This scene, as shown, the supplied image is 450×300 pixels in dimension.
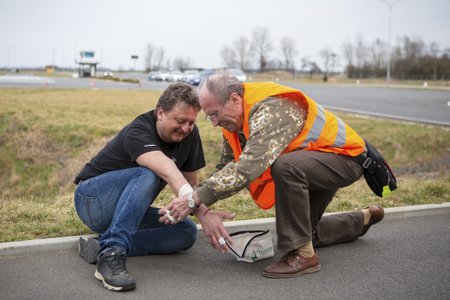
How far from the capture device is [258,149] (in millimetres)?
3576

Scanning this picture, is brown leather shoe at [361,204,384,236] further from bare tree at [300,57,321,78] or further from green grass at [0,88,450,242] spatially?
bare tree at [300,57,321,78]

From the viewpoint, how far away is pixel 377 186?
Answer: 13.8 ft

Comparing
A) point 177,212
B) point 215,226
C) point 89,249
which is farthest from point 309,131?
point 89,249

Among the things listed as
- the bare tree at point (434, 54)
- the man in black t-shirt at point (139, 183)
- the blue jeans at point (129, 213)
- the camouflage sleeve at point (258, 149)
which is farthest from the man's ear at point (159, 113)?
the bare tree at point (434, 54)

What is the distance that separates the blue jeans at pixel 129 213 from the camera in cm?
374

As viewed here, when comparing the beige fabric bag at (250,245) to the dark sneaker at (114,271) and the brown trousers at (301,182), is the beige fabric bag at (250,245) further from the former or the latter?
the dark sneaker at (114,271)

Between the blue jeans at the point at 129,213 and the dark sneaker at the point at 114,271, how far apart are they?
0.24 ft

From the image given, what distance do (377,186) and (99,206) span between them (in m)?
2.02

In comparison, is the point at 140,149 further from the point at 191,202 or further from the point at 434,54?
the point at 434,54

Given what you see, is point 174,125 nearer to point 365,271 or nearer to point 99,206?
point 99,206

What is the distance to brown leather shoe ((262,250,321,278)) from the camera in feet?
12.7

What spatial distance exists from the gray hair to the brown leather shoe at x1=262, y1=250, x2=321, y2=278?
1164 millimetres

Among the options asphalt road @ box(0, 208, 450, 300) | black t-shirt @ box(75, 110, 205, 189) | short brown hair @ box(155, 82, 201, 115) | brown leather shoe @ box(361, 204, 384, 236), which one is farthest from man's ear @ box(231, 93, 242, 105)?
brown leather shoe @ box(361, 204, 384, 236)

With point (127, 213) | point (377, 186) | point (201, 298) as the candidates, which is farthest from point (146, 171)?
point (377, 186)
